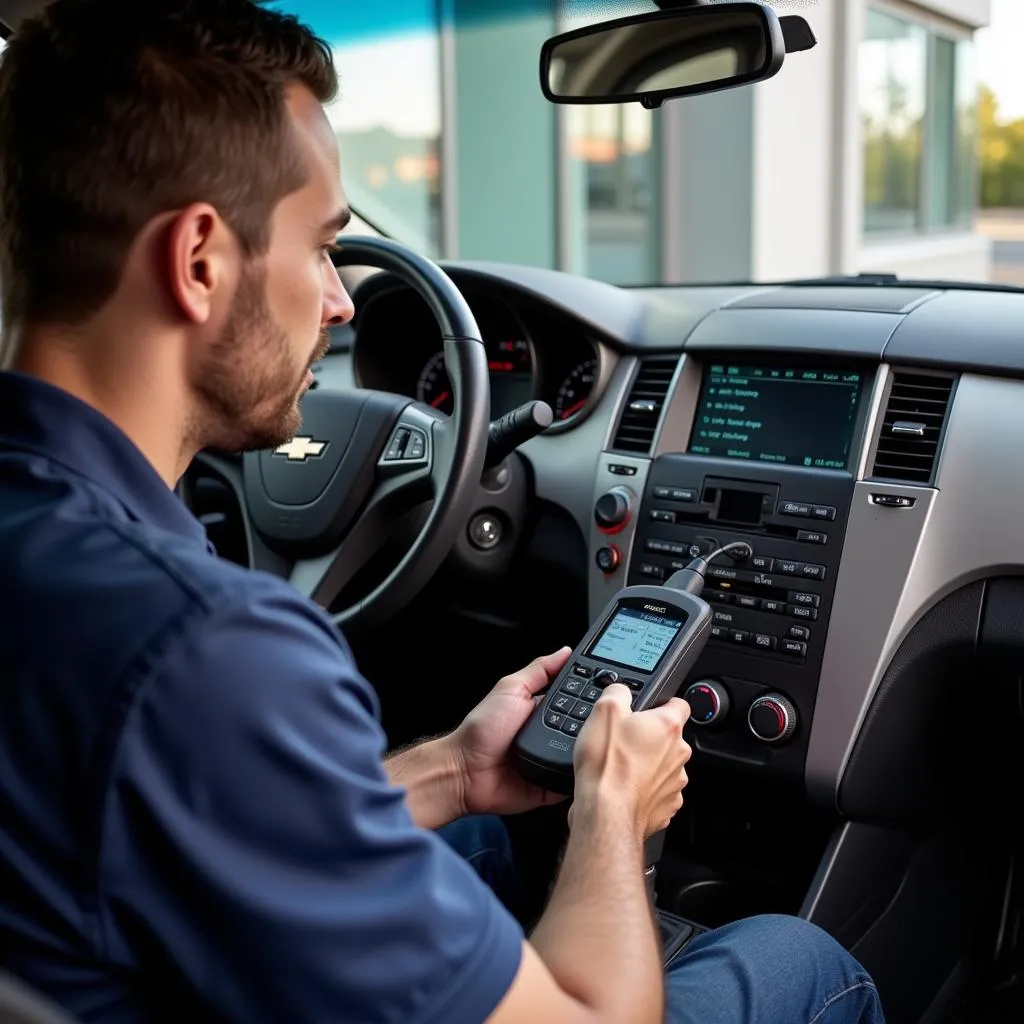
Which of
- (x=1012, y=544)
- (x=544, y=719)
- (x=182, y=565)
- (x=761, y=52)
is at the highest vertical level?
(x=761, y=52)

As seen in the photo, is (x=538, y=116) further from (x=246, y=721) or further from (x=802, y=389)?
(x=246, y=721)

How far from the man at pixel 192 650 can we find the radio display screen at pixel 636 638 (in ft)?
1.01

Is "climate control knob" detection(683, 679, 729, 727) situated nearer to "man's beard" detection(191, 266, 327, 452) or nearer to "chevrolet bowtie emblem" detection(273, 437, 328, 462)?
"chevrolet bowtie emblem" detection(273, 437, 328, 462)

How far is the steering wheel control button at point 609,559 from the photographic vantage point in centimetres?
217

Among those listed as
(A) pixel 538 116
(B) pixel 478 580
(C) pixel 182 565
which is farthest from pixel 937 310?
(A) pixel 538 116

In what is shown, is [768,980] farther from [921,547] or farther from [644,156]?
[644,156]

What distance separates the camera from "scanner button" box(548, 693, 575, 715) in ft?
4.83

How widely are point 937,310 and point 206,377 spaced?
134 centimetres

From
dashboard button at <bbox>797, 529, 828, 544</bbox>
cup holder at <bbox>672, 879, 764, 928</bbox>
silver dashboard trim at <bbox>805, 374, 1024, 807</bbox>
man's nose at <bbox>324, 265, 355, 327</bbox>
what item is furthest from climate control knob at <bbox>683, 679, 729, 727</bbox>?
man's nose at <bbox>324, 265, 355, 327</bbox>

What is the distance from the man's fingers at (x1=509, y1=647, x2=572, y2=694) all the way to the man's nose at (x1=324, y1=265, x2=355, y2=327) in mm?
479

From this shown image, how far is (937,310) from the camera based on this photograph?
2061mm

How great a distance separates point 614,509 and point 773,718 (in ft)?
1.34

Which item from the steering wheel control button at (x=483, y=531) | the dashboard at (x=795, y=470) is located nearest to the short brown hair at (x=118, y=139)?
the dashboard at (x=795, y=470)

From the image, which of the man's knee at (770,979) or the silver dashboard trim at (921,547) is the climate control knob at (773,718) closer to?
the silver dashboard trim at (921,547)
